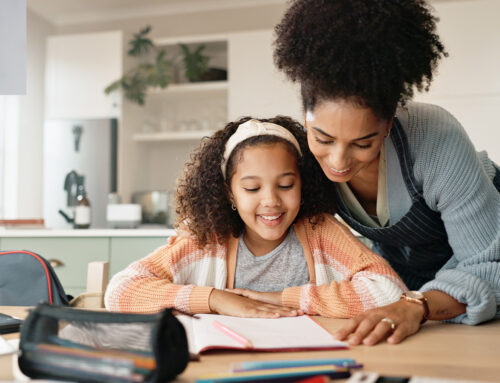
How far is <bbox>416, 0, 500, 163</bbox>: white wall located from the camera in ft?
10.7

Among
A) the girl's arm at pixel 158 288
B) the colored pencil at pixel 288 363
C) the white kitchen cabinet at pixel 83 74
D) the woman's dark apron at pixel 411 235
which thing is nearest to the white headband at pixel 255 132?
the woman's dark apron at pixel 411 235

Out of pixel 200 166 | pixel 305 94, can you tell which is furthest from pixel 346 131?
pixel 200 166

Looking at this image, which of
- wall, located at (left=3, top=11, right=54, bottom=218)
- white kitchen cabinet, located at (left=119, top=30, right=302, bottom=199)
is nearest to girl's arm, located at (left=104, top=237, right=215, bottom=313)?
white kitchen cabinet, located at (left=119, top=30, right=302, bottom=199)

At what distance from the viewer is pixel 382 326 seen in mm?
744

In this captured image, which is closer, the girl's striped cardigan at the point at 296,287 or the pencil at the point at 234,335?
the pencil at the point at 234,335

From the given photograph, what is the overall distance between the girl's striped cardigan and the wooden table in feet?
0.65

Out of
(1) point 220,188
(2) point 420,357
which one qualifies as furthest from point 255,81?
(2) point 420,357

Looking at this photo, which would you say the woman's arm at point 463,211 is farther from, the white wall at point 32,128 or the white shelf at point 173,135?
the white wall at point 32,128

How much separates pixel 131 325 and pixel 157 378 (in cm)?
6

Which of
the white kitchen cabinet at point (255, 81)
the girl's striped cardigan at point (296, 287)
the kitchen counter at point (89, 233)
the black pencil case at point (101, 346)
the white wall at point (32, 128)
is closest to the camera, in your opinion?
the black pencil case at point (101, 346)

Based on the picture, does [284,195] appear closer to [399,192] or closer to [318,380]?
[399,192]

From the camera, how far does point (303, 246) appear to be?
1.24m

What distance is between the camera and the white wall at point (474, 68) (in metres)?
3.27

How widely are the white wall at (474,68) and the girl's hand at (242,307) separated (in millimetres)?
2721
